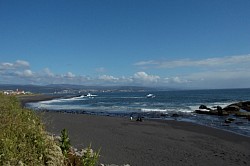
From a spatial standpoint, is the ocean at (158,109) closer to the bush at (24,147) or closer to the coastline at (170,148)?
the coastline at (170,148)

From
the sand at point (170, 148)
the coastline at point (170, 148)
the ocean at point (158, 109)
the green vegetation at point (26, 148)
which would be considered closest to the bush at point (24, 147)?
the green vegetation at point (26, 148)

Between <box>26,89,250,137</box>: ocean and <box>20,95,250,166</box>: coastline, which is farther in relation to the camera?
<box>26,89,250,137</box>: ocean

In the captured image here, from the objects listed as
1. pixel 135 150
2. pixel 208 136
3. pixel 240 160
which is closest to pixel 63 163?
pixel 135 150

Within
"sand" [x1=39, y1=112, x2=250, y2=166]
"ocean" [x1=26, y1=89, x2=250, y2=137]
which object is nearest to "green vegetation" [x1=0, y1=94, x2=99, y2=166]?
"sand" [x1=39, y1=112, x2=250, y2=166]

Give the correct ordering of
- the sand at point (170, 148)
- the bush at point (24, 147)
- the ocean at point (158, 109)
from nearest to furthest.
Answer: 1. the bush at point (24, 147)
2. the sand at point (170, 148)
3. the ocean at point (158, 109)

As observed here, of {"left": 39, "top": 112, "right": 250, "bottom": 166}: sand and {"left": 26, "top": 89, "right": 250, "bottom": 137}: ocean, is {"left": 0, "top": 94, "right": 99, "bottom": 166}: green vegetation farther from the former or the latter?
{"left": 26, "top": 89, "right": 250, "bottom": 137}: ocean

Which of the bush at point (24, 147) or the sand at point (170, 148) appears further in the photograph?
the sand at point (170, 148)

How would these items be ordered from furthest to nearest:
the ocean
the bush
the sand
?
the ocean, the sand, the bush

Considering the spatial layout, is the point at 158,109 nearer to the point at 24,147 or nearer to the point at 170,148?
the point at 170,148

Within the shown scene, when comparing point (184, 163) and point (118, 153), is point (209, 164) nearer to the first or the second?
point (184, 163)

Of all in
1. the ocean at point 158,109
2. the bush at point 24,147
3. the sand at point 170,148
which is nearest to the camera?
the bush at point 24,147

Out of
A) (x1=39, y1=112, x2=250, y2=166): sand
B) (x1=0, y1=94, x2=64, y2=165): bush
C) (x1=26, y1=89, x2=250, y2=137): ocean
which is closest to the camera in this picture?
(x1=0, y1=94, x2=64, y2=165): bush

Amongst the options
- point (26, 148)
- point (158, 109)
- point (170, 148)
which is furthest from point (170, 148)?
point (158, 109)

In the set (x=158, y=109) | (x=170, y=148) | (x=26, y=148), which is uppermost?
(x=26, y=148)
